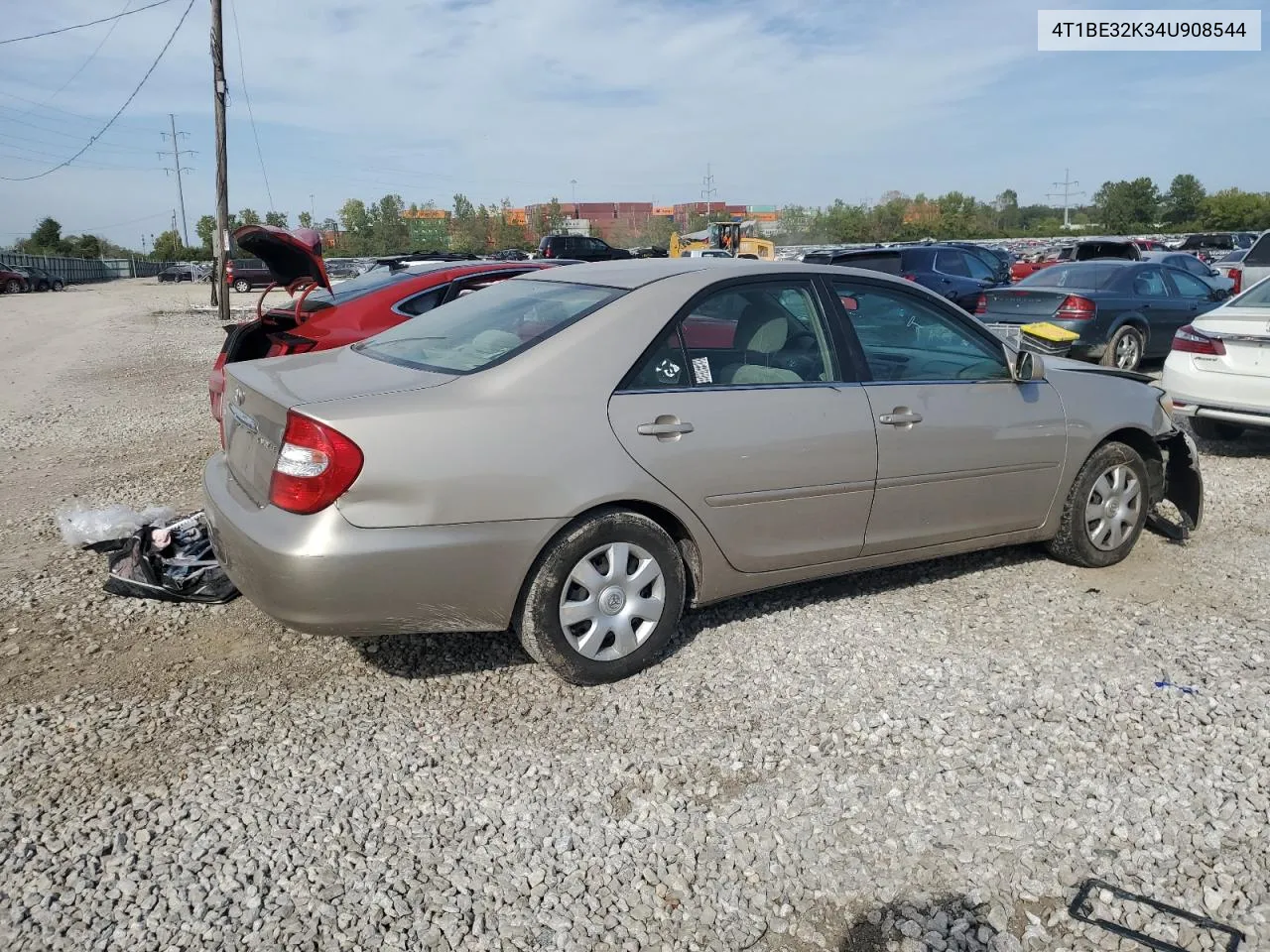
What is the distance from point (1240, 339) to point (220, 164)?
75.5 feet

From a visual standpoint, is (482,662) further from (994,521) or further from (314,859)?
(994,521)

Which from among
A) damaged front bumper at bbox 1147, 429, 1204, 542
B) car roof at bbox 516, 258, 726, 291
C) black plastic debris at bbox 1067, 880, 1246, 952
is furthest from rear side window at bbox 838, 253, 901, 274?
black plastic debris at bbox 1067, 880, 1246, 952

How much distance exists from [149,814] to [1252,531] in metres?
5.86

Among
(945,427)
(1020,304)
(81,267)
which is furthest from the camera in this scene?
(81,267)

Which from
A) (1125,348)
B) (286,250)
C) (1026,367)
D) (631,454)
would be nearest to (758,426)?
(631,454)

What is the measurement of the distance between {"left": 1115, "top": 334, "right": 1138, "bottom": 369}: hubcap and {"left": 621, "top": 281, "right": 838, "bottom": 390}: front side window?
8.70 meters

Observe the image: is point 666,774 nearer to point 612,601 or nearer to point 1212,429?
point 612,601

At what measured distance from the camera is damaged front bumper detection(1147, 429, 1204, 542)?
5434 mm

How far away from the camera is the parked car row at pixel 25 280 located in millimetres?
46906

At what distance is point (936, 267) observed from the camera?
16250 mm

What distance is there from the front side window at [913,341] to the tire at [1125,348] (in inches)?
303

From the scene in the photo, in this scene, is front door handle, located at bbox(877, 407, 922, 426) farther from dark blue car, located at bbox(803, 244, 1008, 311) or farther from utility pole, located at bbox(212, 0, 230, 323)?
utility pole, located at bbox(212, 0, 230, 323)

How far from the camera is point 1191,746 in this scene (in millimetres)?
3432

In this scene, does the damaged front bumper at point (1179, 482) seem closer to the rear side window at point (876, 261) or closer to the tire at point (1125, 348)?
the tire at point (1125, 348)
